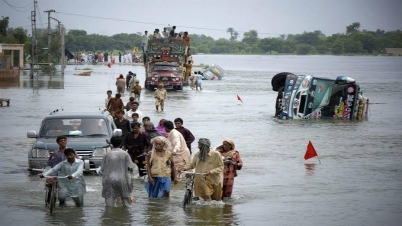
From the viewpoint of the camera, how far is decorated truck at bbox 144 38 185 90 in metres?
55.4

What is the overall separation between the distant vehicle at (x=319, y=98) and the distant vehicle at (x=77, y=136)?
18150mm

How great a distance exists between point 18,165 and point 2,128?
10020 mm

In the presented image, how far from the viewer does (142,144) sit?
17172 millimetres

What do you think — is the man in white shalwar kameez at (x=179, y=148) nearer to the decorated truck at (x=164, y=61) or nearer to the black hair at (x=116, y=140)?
the black hair at (x=116, y=140)

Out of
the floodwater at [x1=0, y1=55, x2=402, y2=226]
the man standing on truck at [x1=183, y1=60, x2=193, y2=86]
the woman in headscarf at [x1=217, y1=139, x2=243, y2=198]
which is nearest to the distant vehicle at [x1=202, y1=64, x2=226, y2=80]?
the man standing on truck at [x1=183, y1=60, x2=193, y2=86]

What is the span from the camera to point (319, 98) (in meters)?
37.2

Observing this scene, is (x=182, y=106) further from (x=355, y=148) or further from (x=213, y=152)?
(x=213, y=152)

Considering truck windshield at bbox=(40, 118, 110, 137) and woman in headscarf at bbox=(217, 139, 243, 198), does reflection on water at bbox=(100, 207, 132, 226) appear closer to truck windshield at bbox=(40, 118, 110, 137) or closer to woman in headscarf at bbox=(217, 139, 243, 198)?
woman in headscarf at bbox=(217, 139, 243, 198)

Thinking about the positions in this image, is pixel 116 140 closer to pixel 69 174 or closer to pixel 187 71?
pixel 69 174

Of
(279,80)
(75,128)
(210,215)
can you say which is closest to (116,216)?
(210,215)

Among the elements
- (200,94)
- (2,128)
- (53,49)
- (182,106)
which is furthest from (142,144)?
(53,49)

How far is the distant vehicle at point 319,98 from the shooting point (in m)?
36.8

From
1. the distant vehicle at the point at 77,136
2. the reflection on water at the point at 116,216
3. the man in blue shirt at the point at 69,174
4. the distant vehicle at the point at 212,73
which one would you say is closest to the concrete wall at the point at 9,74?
the distant vehicle at the point at 212,73

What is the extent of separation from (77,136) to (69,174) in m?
5.34
